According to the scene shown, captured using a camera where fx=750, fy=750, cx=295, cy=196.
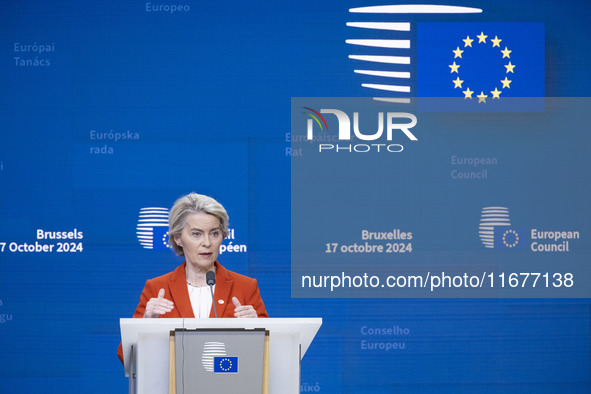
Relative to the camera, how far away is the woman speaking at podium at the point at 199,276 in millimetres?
3402

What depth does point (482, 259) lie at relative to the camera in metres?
5.02

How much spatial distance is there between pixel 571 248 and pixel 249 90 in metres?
2.41

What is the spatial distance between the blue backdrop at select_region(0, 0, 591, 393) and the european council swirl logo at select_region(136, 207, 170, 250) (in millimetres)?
30

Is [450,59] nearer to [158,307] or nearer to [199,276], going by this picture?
[199,276]

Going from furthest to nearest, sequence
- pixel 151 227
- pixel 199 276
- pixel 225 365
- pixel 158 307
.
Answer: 1. pixel 151 227
2. pixel 199 276
3. pixel 158 307
4. pixel 225 365

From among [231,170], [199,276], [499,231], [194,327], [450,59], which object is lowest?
[194,327]

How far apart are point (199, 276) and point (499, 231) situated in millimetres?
2353

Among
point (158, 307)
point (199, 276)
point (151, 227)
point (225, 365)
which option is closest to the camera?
point (225, 365)

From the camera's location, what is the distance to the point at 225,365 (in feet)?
7.89

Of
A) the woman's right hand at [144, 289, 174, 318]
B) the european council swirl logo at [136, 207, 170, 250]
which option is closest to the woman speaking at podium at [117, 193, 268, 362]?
the woman's right hand at [144, 289, 174, 318]

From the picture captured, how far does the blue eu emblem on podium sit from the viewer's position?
2402 millimetres

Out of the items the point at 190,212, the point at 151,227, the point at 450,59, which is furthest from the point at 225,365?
the point at 450,59

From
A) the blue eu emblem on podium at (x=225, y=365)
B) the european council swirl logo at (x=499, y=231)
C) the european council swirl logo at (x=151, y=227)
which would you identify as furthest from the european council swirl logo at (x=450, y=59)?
the blue eu emblem on podium at (x=225, y=365)

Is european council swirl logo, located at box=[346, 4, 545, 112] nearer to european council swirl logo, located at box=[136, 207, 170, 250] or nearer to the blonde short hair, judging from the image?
european council swirl logo, located at box=[136, 207, 170, 250]
